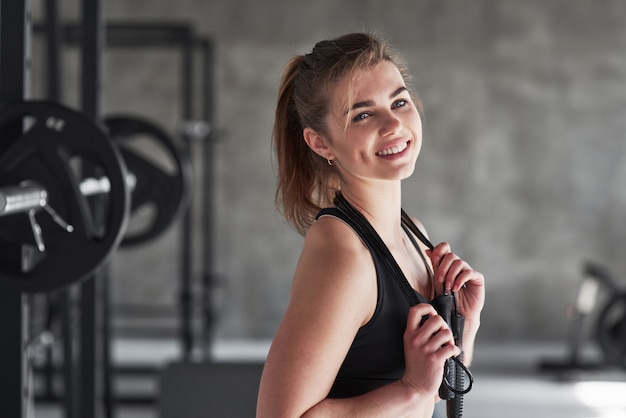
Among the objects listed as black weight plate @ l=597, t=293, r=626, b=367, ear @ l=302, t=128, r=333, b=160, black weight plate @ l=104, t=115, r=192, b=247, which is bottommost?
black weight plate @ l=597, t=293, r=626, b=367

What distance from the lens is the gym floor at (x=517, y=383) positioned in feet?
16.7

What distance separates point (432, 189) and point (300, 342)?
6.10 meters

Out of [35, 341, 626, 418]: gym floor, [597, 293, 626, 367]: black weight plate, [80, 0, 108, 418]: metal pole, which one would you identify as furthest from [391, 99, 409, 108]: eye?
[597, 293, 626, 367]: black weight plate

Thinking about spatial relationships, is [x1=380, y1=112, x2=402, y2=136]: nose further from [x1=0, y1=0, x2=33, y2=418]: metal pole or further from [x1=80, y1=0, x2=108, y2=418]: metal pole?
[x1=80, y1=0, x2=108, y2=418]: metal pole

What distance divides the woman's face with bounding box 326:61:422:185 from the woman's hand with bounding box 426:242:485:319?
0.16 m

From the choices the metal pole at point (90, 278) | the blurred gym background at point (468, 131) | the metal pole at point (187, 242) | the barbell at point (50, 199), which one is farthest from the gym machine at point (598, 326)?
the barbell at point (50, 199)

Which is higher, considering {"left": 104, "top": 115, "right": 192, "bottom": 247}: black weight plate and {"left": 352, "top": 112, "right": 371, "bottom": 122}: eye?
{"left": 104, "top": 115, "right": 192, "bottom": 247}: black weight plate

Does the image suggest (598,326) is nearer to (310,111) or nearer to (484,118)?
(484,118)

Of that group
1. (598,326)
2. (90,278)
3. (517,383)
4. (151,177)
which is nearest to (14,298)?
Result: (90,278)

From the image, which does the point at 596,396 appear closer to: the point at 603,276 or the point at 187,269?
the point at 603,276

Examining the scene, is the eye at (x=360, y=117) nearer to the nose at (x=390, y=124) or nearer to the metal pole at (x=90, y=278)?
the nose at (x=390, y=124)

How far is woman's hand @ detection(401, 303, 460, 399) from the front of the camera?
3.91ft

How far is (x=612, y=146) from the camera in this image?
23.4 feet

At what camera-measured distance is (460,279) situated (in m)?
1.32
